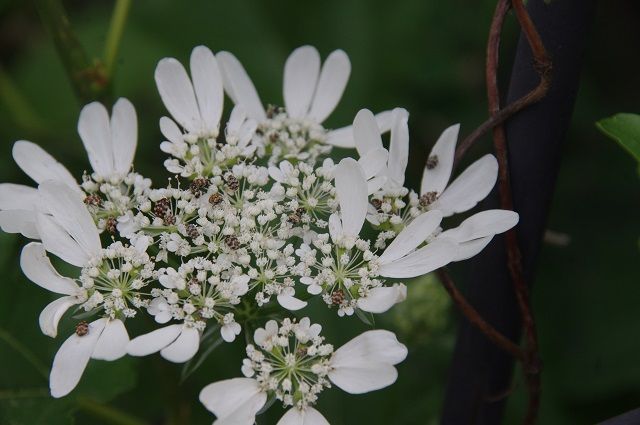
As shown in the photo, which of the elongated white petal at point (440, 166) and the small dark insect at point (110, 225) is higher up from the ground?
the elongated white petal at point (440, 166)

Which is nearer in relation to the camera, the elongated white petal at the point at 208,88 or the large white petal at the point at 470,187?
the large white petal at the point at 470,187

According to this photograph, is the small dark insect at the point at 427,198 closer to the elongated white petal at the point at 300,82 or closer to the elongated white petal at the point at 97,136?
the elongated white petal at the point at 300,82

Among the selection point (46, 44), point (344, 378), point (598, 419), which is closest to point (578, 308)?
point (598, 419)

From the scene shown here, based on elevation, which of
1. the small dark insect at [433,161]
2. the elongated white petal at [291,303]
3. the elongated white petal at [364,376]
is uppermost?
the small dark insect at [433,161]

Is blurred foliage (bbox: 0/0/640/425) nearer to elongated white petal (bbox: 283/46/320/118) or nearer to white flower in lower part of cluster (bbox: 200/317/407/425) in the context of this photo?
elongated white petal (bbox: 283/46/320/118)

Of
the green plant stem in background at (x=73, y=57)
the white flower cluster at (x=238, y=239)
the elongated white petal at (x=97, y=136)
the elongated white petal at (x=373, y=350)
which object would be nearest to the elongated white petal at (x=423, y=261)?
the white flower cluster at (x=238, y=239)

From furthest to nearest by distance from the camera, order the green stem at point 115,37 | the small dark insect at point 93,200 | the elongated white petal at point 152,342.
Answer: the green stem at point 115,37, the small dark insect at point 93,200, the elongated white petal at point 152,342

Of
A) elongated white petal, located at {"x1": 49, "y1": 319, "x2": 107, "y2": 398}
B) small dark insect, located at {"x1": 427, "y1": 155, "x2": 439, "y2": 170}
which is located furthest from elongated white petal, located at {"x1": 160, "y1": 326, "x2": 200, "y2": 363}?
small dark insect, located at {"x1": 427, "y1": 155, "x2": 439, "y2": 170}

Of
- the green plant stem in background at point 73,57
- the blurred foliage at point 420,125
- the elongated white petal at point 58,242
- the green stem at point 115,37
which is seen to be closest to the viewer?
the elongated white petal at point 58,242
